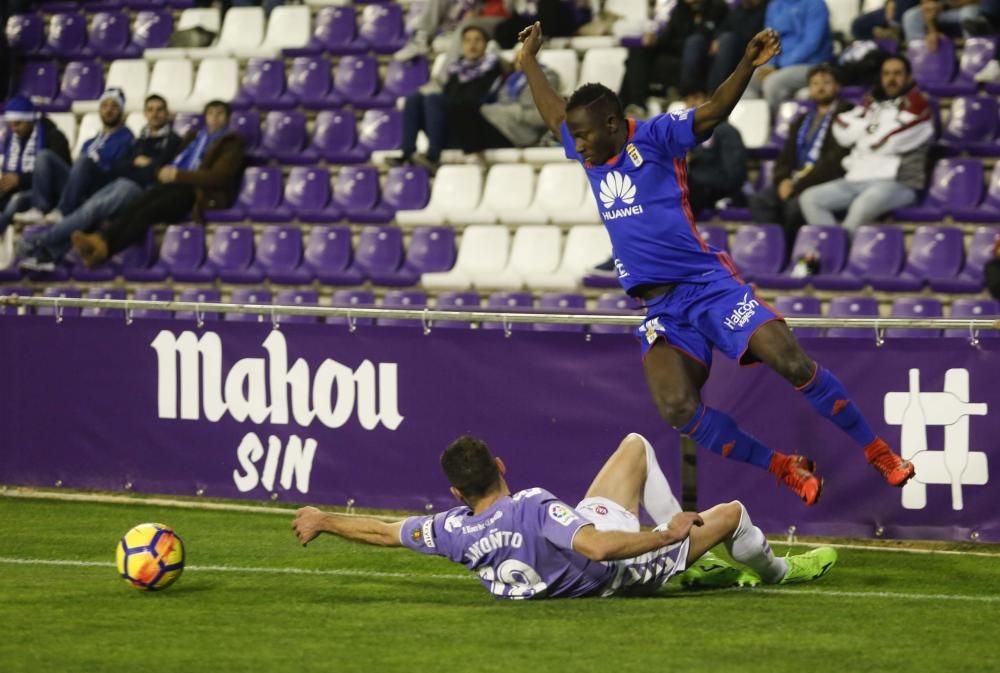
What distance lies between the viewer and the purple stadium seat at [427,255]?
15758mm

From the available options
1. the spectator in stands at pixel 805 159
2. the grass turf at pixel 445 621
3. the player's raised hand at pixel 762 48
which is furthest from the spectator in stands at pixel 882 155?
the player's raised hand at pixel 762 48

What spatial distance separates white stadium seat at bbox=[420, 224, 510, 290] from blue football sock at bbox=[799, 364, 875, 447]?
6.99 metres

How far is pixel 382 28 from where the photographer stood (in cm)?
1858

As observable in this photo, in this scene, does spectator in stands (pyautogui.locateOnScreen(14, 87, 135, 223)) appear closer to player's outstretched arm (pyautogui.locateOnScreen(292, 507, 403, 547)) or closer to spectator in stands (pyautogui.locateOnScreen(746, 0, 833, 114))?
spectator in stands (pyautogui.locateOnScreen(746, 0, 833, 114))

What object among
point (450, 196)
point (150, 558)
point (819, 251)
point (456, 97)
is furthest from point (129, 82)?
point (150, 558)

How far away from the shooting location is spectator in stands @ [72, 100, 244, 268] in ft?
56.8

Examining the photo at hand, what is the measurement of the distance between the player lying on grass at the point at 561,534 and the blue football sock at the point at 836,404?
0.88 meters

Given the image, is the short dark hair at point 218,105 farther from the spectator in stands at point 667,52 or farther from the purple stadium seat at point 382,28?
the spectator in stands at point 667,52

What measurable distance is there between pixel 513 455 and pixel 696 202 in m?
4.67

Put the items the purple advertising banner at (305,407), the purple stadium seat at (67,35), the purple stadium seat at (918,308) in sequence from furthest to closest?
the purple stadium seat at (67,35), the purple stadium seat at (918,308), the purple advertising banner at (305,407)

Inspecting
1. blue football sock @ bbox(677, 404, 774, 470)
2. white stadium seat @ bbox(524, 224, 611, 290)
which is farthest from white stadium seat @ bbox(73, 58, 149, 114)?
blue football sock @ bbox(677, 404, 774, 470)

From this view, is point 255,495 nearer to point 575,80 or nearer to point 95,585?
point 95,585

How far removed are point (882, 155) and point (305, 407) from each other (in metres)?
5.49

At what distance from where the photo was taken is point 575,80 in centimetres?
1673
